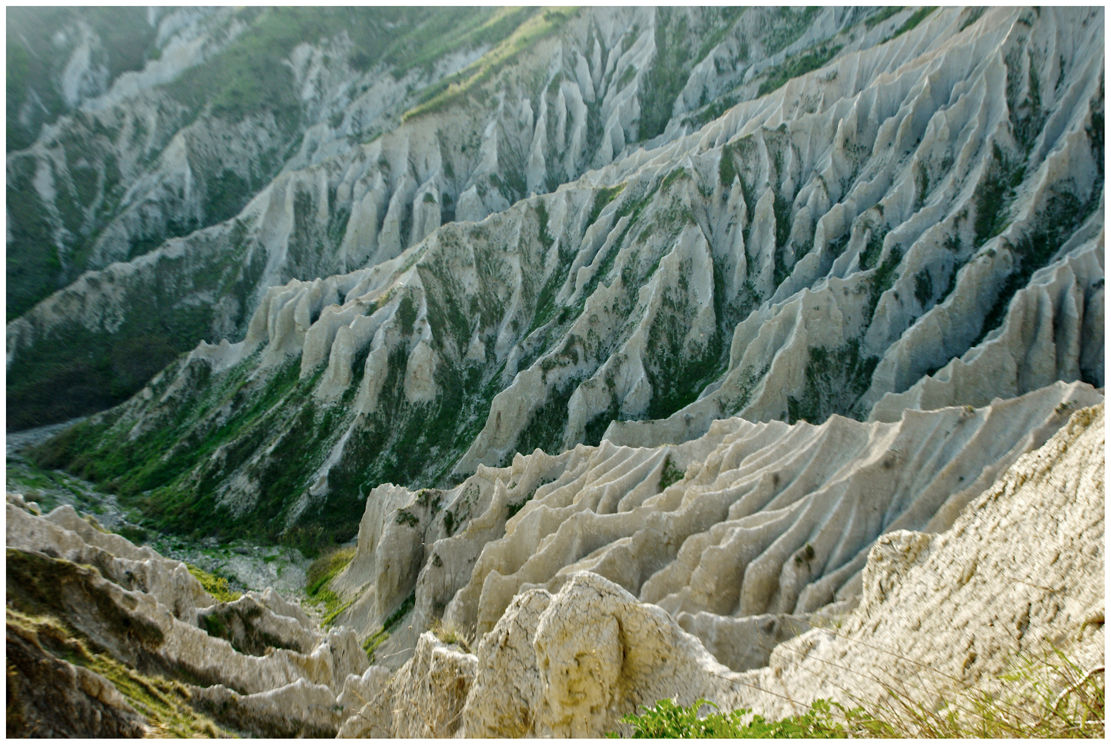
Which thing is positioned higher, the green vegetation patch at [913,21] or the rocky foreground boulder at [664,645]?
the green vegetation patch at [913,21]

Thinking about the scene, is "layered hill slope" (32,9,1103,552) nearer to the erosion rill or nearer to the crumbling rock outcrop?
the erosion rill

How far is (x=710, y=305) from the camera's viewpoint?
38.3m

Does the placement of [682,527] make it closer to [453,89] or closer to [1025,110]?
[1025,110]

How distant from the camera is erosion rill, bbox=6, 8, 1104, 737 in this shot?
8719 mm

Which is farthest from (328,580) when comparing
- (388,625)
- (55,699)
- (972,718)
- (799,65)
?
(799,65)

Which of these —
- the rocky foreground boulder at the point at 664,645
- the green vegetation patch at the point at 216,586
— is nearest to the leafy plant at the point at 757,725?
the rocky foreground boulder at the point at 664,645

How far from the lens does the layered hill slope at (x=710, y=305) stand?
30562mm

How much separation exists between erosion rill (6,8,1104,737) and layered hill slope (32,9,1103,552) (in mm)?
217

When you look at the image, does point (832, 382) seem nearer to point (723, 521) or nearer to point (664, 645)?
point (723, 521)

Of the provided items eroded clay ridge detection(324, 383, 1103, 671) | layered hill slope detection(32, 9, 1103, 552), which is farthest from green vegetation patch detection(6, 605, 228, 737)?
layered hill slope detection(32, 9, 1103, 552)

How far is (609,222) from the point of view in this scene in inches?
1789

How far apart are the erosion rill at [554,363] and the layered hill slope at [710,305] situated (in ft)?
0.71

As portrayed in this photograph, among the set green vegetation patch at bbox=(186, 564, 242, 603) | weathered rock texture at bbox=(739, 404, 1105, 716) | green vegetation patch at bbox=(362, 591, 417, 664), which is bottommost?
green vegetation patch at bbox=(362, 591, 417, 664)

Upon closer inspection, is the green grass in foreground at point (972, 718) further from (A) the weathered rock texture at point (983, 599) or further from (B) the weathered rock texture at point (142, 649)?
(B) the weathered rock texture at point (142, 649)
